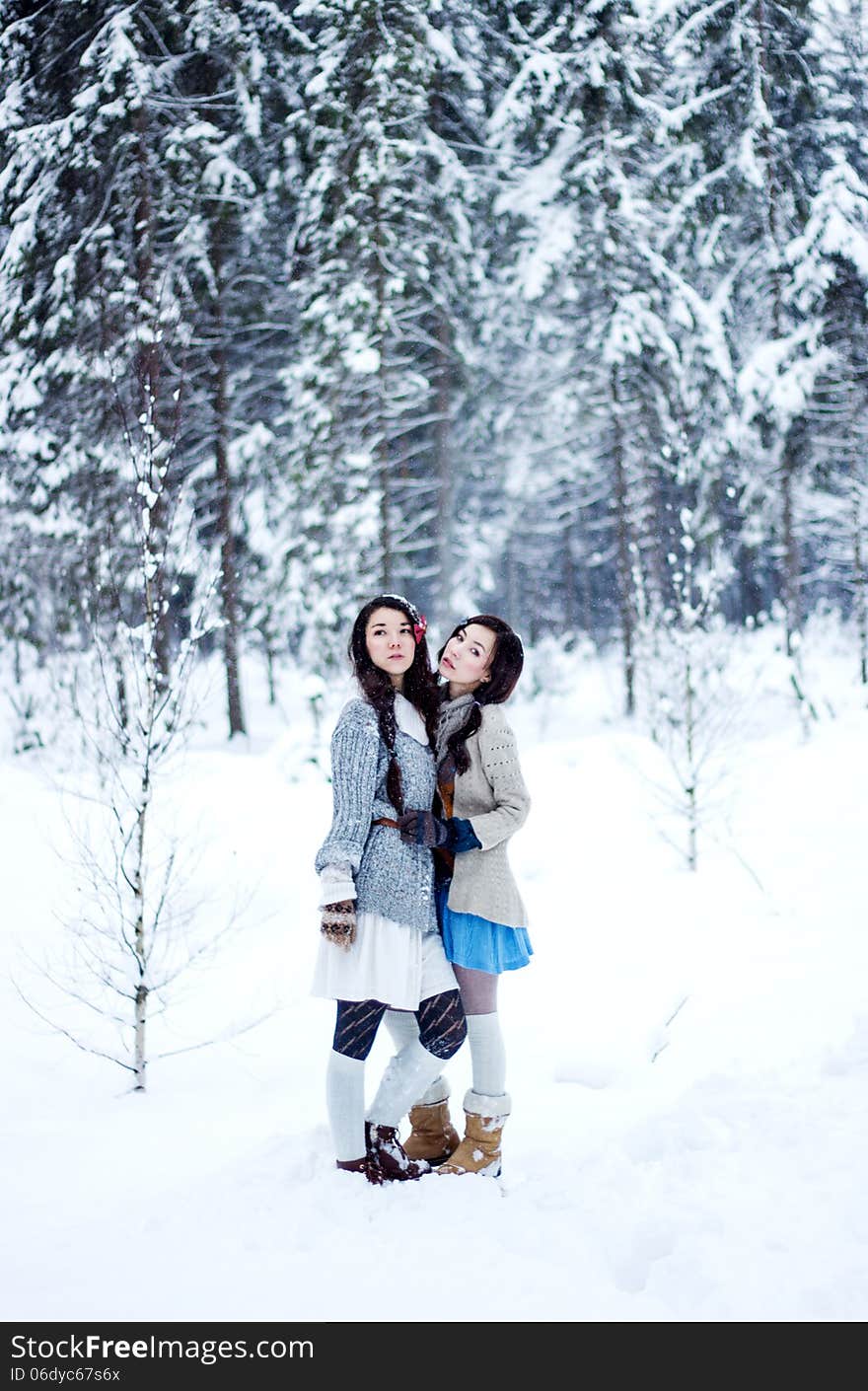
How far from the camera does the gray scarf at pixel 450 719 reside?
11.4ft

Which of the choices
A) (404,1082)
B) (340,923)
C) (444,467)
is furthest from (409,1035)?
(444,467)

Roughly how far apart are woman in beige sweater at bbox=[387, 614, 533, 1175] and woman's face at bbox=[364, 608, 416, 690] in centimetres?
23

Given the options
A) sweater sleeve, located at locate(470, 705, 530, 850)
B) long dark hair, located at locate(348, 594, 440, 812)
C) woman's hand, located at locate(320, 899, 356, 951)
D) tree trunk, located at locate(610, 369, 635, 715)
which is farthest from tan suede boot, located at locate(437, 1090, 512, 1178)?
tree trunk, located at locate(610, 369, 635, 715)

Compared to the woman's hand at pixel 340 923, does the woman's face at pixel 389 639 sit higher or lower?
higher

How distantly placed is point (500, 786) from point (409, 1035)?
1062 millimetres

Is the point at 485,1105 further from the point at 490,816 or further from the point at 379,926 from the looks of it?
the point at 490,816

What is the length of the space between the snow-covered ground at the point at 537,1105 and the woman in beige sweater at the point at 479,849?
31 centimetres

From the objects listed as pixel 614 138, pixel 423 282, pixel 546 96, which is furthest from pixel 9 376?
pixel 614 138

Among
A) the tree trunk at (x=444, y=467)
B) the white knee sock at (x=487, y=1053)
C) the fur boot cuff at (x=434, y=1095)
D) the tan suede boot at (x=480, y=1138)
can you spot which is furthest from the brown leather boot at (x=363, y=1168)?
the tree trunk at (x=444, y=467)

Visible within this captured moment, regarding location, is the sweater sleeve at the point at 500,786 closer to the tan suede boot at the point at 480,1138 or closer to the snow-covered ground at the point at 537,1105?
the tan suede boot at the point at 480,1138

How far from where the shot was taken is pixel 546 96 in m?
13.5
